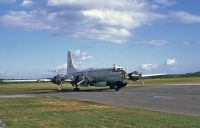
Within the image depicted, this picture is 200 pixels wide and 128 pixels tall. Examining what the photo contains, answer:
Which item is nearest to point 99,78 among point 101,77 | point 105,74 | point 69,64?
point 101,77

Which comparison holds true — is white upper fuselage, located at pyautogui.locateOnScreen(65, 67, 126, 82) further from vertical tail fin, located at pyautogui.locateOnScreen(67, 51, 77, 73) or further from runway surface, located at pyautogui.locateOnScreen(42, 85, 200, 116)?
vertical tail fin, located at pyautogui.locateOnScreen(67, 51, 77, 73)

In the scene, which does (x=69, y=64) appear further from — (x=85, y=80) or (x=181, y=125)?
(x=181, y=125)

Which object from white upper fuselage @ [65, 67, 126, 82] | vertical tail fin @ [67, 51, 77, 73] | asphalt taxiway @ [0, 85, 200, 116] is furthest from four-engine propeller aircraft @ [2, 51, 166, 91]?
asphalt taxiway @ [0, 85, 200, 116]

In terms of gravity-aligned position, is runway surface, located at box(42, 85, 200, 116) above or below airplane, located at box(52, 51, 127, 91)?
below

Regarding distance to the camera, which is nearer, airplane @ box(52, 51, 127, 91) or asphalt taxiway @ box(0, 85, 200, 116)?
asphalt taxiway @ box(0, 85, 200, 116)

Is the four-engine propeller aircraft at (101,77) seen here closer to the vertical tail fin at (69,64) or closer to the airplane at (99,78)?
the airplane at (99,78)

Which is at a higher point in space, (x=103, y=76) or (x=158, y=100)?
(x=103, y=76)

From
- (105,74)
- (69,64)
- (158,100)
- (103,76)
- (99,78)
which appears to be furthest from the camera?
(69,64)

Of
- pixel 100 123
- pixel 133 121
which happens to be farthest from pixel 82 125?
pixel 133 121

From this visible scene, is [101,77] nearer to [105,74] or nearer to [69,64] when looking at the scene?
[105,74]

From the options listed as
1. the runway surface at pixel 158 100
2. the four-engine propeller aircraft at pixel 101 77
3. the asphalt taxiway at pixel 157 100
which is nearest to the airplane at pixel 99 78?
the four-engine propeller aircraft at pixel 101 77

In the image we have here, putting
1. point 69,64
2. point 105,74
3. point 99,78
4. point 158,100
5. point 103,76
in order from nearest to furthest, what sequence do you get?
point 158,100 < point 105,74 < point 103,76 < point 99,78 < point 69,64

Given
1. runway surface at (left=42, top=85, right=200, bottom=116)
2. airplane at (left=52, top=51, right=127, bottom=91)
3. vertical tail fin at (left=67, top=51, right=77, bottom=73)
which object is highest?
vertical tail fin at (left=67, top=51, right=77, bottom=73)

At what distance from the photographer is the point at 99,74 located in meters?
59.5
